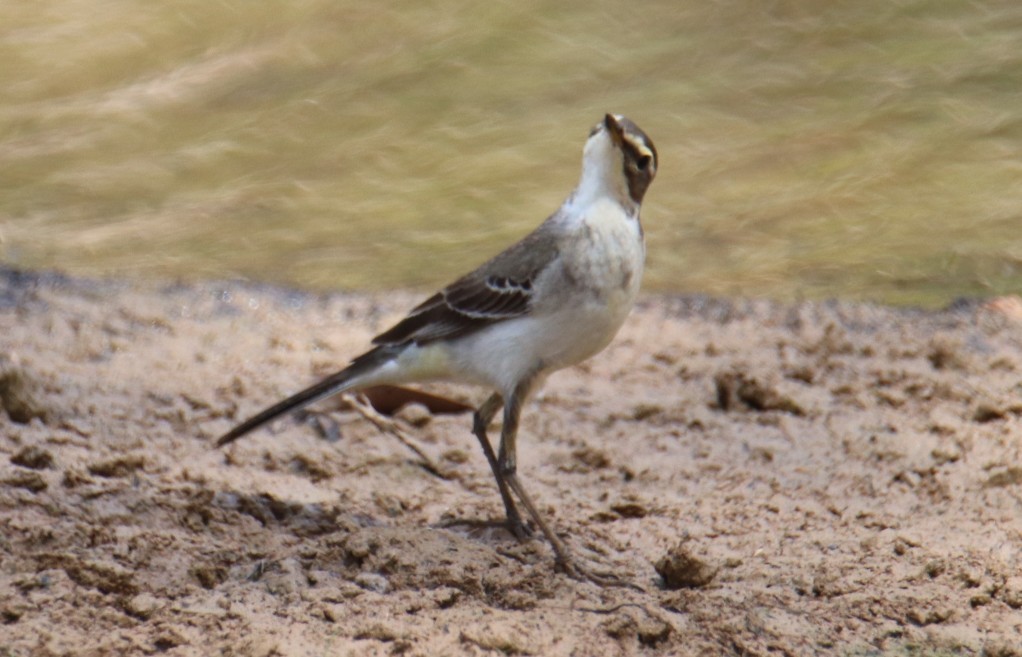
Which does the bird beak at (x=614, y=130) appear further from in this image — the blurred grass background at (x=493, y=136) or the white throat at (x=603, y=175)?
the blurred grass background at (x=493, y=136)

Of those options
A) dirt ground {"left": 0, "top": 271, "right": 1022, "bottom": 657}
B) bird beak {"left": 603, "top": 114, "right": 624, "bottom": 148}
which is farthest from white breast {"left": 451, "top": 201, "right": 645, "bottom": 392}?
dirt ground {"left": 0, "top": 271, "right": 1022, "bottom": 657}

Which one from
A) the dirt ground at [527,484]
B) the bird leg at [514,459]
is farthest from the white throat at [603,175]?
the dirt ground at [527,484]

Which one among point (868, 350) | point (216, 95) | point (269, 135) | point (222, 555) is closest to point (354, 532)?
point (222, 555)

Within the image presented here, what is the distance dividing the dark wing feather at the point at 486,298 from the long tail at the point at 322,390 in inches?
2.8

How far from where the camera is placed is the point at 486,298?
4645 mm

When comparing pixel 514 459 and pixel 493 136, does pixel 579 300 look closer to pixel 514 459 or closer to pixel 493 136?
pixel 514 459

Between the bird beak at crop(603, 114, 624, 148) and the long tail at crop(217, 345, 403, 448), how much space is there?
105 centimetres

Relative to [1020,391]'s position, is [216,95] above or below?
above

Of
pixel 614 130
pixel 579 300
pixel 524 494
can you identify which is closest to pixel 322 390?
pixel 524 494

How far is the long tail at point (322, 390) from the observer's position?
4.60 meters

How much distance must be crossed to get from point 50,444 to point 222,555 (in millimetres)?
953

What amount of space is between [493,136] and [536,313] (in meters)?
5.45

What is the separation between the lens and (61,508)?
4.29 m

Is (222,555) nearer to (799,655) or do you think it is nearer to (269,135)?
(799,655)
